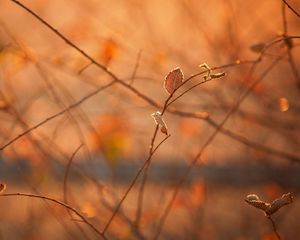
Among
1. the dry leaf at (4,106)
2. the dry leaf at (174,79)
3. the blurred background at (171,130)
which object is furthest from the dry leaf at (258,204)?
the blurred background at (171,130)

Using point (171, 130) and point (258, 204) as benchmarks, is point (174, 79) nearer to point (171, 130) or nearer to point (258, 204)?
point (258, 204)

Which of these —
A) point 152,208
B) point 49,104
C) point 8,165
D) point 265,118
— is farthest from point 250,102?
point 8,165

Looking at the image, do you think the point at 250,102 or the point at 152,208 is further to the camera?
the point at 250,102

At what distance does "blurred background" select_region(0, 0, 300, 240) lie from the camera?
8.11 ft

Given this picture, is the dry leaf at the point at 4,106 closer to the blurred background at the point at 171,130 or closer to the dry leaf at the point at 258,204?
the blurred background at the point at 171,130

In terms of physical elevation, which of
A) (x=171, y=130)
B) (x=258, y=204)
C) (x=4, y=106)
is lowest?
(x=258, y=204)

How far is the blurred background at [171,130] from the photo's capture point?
2.47m

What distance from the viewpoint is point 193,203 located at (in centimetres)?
255

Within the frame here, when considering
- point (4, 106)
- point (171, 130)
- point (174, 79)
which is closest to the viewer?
point (174, 79)

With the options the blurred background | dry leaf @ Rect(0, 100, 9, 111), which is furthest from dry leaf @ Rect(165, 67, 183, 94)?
the blurred background

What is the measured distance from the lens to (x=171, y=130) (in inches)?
133

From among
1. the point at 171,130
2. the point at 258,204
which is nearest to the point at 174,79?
the point at 258,204

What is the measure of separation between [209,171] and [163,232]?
0.65 metres

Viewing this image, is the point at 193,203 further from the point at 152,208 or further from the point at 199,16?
the point at 199,16
